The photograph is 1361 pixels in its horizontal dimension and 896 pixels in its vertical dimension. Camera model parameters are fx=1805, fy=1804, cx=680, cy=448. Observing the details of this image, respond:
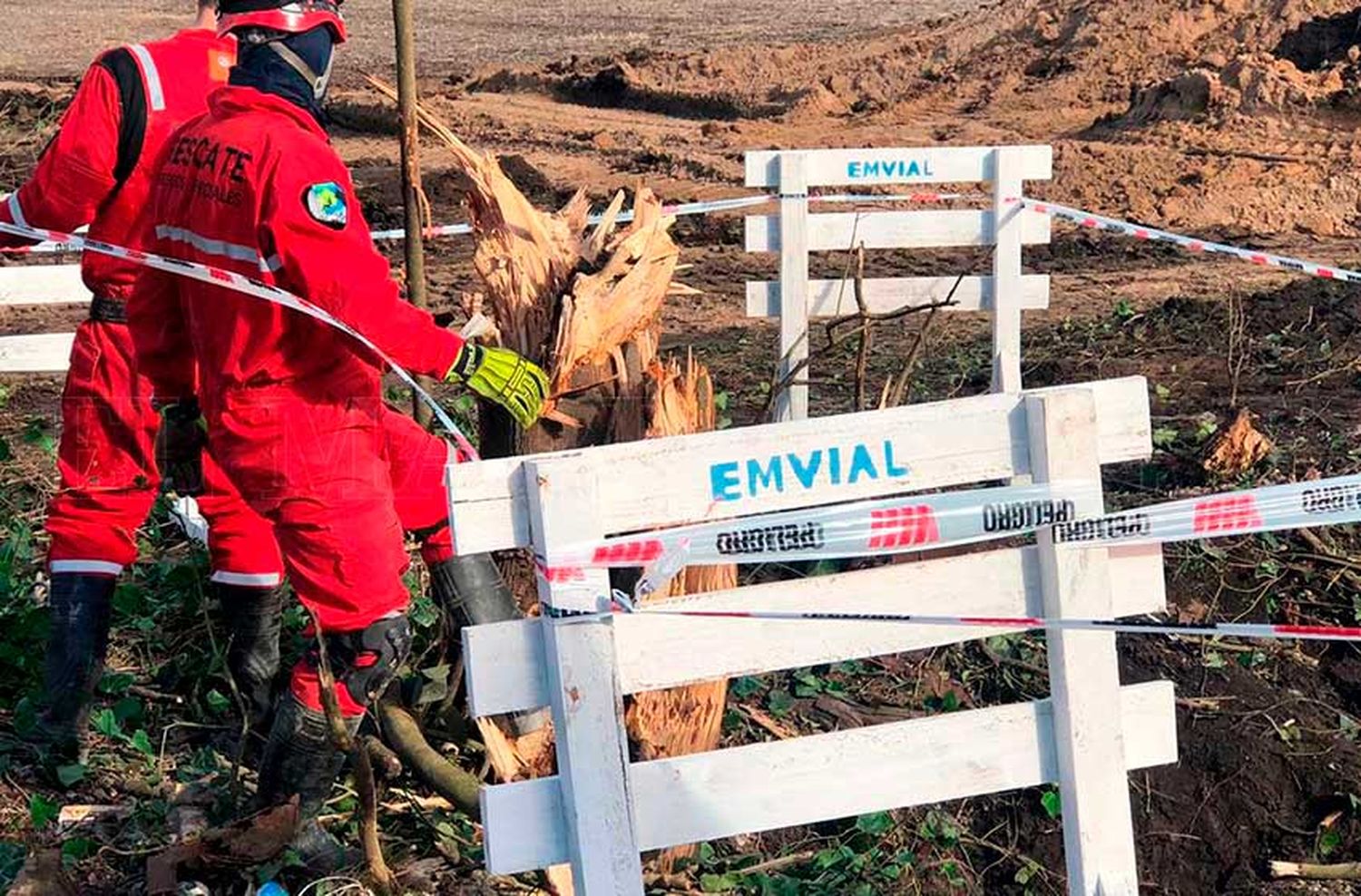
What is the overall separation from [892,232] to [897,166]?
12.8 inches

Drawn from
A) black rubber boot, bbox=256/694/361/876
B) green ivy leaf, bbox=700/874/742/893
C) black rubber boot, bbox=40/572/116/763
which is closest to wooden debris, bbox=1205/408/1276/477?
green ivy leaf, bbox=700/874/742/893

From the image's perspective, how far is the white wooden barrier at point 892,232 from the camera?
7.93 metres

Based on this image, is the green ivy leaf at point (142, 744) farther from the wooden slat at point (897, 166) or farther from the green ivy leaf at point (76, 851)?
the wooden slat at point (897, 166)

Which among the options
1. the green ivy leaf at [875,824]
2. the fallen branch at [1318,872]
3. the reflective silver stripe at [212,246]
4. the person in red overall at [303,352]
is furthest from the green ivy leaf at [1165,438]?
the reflective silver stripe at [212,246]

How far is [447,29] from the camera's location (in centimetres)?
2645

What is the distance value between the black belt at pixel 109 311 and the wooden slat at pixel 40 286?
8.69 feet

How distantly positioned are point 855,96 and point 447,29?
957 centimetres

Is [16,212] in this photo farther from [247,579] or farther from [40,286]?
[40,286]

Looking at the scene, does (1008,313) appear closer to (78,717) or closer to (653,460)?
(78,717)

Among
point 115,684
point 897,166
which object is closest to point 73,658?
point 115,684

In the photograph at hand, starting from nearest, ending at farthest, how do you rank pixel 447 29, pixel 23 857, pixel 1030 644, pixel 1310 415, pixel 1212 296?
pixel 23 857 < pixel 1030 644 < pixel 1310 415 < pixel 1212 296 < pixel 447 29

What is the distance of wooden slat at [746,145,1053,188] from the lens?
7930 millimetres

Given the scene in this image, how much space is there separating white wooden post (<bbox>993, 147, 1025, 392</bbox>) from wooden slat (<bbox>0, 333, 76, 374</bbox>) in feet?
13.7

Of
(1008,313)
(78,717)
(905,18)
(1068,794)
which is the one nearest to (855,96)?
(905,18)
